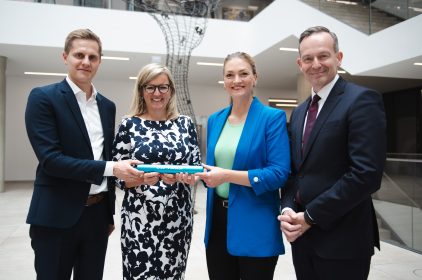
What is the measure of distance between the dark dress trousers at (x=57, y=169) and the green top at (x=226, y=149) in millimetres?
684

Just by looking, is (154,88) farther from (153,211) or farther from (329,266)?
(329,266)

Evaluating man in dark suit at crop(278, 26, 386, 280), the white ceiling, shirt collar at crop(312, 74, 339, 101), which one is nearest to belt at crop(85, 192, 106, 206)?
man in dark suit at crop(278, 26, 386, 280)

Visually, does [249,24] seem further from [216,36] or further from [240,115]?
[240,115]

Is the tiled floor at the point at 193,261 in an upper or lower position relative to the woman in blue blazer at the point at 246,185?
lower

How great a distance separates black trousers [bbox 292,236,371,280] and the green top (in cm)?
54

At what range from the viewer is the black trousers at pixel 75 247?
206cm

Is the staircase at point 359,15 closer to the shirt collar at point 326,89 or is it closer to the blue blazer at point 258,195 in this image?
the shirt collar at point 326,89

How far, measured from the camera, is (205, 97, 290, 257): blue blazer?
202cm

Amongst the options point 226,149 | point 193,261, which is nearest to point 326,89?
point 226,149

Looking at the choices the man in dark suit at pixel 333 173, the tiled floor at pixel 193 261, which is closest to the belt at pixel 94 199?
the man in dark suit at pixel 333 173

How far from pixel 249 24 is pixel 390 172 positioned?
6515 millimetres

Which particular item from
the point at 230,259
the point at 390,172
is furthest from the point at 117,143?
the point at 390,172

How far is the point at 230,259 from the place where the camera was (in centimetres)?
220

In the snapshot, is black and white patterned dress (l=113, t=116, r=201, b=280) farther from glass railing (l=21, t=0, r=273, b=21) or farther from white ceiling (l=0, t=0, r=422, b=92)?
white ceiling (l=0, t=0, r=422, b=92)
